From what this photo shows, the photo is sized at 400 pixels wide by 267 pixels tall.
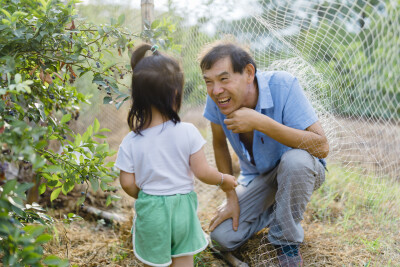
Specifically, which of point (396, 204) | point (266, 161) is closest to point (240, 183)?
point (266, 161)

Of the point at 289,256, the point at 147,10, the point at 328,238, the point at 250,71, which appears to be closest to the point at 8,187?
the point at 250,71

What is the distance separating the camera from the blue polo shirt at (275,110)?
2012 mm

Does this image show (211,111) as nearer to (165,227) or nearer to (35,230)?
(165,227)

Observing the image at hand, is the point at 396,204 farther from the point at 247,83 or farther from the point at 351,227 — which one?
the point at 247,83

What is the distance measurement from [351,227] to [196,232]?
1373mm

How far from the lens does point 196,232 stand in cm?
168

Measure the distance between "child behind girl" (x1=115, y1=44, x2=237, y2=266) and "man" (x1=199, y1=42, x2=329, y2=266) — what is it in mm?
364

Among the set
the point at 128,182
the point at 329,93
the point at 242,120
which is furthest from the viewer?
the point at 329,93

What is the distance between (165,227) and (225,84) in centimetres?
77

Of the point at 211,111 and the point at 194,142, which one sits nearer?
the point at 194,142

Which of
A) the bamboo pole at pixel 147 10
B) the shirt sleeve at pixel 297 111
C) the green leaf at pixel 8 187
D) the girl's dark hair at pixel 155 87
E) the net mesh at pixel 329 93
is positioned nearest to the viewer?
the green leaf at pixel 8 187

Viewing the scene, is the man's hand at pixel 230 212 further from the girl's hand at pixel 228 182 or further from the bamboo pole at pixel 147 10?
the bamboo pole at pixel 147 10

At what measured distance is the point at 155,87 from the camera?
1.56 m

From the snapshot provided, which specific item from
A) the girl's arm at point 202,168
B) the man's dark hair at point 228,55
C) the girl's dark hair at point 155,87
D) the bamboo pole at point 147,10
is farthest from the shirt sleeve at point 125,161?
the bamboo pole at point 147,10
